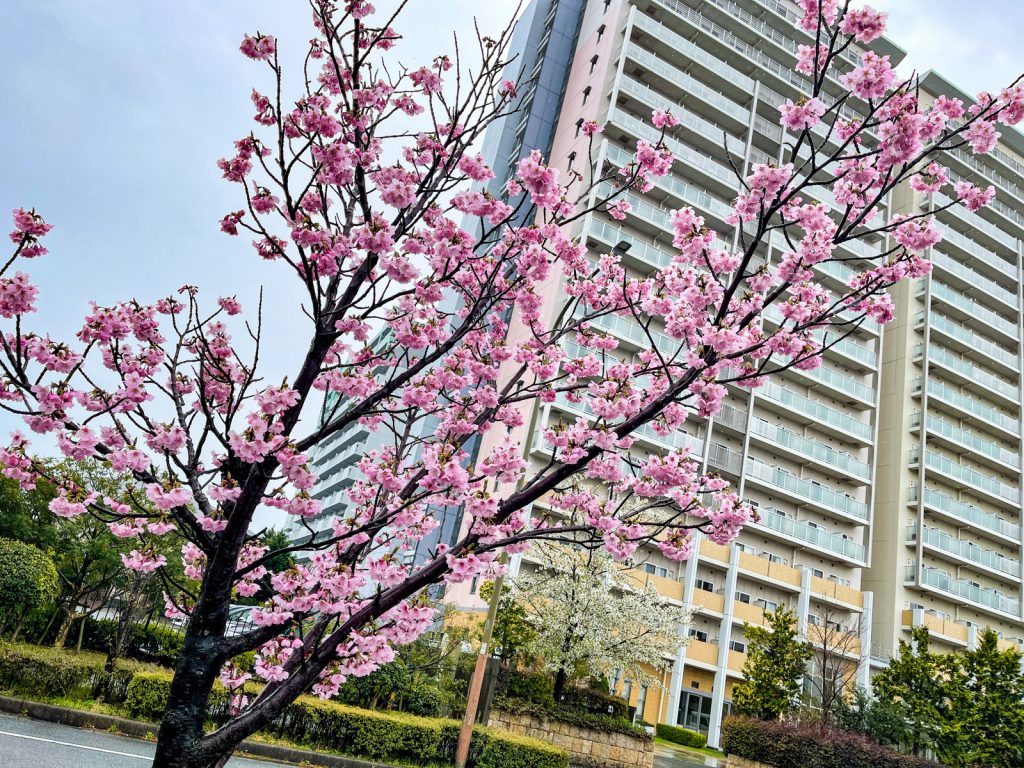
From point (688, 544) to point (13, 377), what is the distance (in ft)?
13.4

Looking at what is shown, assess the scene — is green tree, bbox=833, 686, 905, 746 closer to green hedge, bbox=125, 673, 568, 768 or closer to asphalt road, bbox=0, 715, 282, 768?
green hedge, bbox=125, 673, 568, 768

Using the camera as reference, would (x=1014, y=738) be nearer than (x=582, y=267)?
No

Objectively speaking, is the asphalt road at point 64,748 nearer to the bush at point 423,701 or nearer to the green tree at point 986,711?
the bush at point 423,701

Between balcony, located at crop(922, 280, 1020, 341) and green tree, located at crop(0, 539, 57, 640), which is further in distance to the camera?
balcony, located at crop(922, 280, 1020, 341)

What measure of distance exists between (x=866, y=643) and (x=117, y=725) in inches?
1388

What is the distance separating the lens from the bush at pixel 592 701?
19.4 m

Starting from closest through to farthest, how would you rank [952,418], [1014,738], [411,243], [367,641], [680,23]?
[367,641]
[411,243]
[1014,738]
[680,23]
[952,418]

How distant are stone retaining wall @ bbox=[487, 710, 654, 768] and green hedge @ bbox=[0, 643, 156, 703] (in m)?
8.65

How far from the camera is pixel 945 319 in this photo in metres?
43.5

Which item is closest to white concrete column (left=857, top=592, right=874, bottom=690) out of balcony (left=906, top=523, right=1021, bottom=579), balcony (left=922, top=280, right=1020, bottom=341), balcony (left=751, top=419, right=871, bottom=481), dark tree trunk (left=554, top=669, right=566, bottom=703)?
balcony (left=906, top=523, right=1021, bottom=579)

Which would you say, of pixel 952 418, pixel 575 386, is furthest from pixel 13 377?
pixel 952 418

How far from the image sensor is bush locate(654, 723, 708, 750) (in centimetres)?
2917

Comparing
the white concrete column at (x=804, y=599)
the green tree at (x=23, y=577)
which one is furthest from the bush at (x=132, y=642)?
the white concrete column at (x=804, y=599)

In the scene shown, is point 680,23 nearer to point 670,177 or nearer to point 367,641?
point 670,177
